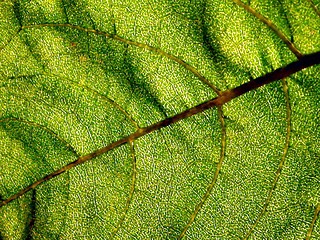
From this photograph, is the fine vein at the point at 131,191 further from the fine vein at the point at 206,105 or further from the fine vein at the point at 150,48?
the fine vein at the point at 150,48

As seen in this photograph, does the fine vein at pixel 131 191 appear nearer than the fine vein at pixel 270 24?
No

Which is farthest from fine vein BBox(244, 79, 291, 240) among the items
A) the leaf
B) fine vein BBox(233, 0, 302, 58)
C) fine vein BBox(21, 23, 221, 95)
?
fine vein BBox(21, 23, 221, 95)

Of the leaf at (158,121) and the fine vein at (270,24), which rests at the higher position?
the fine vein at (270,24)

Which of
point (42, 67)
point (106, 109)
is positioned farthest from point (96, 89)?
point (42, 67)

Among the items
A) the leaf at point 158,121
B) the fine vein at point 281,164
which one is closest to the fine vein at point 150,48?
the leaf at point 158,121

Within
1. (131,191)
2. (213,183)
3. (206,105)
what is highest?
(206,105)

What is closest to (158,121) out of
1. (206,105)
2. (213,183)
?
(206,105)

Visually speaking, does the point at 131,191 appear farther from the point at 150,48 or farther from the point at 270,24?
the point at 270,24

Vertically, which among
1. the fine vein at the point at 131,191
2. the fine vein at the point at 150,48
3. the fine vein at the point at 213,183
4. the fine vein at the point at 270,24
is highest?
the fine vein at the point at 270,24

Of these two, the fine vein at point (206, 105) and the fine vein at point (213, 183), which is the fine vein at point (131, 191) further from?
the fine vein at point (213, 183)
